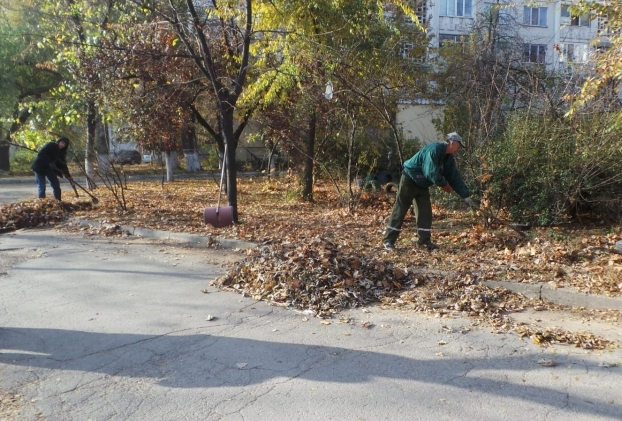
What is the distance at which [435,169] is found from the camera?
7.80 meters

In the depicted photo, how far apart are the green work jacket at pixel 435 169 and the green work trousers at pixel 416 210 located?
0.47ft

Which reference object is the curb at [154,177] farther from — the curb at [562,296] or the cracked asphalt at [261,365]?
the curb at [562,296]

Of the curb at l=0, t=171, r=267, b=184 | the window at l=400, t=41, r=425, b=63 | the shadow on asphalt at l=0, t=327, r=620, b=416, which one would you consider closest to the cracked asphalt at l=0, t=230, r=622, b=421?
the shadow on asphalt at l=0, t=327, r=620, b=416

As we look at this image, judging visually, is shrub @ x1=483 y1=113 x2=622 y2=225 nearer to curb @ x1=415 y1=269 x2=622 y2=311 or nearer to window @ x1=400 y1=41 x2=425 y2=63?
curb @ x1=415 y1=269 x2=622 y2=311

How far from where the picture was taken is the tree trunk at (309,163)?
13602 millimetres

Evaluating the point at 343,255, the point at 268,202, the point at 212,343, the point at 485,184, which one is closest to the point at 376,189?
the point at 268,202

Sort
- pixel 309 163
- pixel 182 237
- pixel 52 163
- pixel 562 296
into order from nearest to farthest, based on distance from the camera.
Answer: pixel 562 296 → pixel 182 237 → pixel 52 163 → pixel 309 163

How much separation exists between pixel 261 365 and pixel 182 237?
5625mm

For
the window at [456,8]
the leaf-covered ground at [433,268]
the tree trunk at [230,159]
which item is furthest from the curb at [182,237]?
the window at [456,8]

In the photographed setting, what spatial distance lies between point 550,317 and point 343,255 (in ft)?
7.88

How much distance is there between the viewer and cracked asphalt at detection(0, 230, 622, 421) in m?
3.93

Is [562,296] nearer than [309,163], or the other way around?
[562,296]

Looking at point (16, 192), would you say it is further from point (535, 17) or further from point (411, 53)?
point (535, 17)

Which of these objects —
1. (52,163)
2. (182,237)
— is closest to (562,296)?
(182,237)
